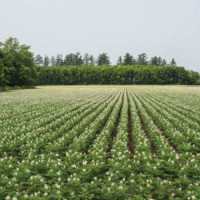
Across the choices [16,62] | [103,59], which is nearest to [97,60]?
[103,59]

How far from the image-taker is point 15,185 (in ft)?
19.5

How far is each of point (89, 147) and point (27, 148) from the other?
2729mm

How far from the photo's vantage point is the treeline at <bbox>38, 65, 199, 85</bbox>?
120m

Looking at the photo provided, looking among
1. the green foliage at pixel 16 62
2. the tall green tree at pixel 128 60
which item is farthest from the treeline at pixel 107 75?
the green foliage at pixel 16 62

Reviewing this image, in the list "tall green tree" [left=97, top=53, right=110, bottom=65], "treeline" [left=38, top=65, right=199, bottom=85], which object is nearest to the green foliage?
"treeline" [left=38, top=65, right=199, bottom=85]

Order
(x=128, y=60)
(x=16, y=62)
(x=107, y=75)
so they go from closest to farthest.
A: (x=16, y=62) < (x=107, y=75) < (x=128, y=60)

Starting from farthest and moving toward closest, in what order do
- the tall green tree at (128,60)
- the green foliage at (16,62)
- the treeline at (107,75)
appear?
the tall green tree at (128,60)
the treeline at (107,75)
the green foliage at (16,62)

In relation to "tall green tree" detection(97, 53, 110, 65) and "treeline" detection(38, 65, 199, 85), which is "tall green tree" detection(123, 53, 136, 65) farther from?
"treeline" detection(38, 65, 199, 85)

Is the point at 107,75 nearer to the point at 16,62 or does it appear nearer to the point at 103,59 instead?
the point at 103,59

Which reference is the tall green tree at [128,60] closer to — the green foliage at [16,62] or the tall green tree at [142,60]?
the tall green tree at [142,60]

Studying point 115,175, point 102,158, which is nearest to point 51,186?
point 115,175

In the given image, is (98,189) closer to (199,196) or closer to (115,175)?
(115,175)

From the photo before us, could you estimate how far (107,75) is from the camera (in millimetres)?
120250

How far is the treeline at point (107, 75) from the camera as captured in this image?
12038cm
